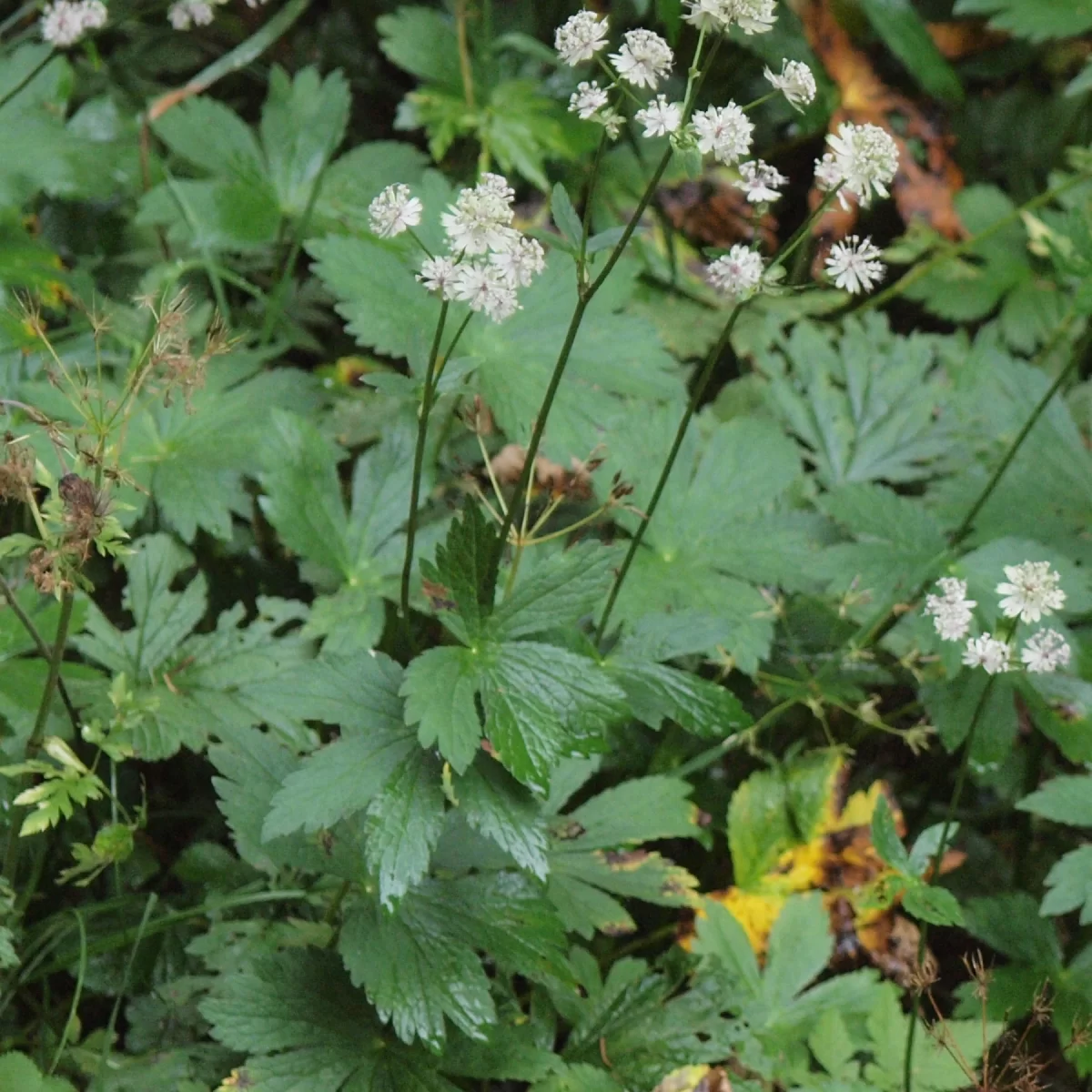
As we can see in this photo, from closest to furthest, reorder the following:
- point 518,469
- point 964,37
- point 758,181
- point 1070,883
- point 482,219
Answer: point 482,219 < point 758,181 < point 1070,883 < point 518,469 < point 964,37

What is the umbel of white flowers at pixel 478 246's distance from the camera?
3.32 ft

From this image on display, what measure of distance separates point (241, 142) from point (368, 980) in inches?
68.7

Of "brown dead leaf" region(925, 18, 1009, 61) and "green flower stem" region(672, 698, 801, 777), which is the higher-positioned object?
"brown dead leaf" region(925, 18, 1009, 61)

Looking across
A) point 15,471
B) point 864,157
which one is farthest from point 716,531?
point 15,471

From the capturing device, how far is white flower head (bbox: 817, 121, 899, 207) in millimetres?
1052

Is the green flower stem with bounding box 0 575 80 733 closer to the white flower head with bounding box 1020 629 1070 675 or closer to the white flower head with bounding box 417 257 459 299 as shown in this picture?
the white flower head with bounding box 417 257 459 299

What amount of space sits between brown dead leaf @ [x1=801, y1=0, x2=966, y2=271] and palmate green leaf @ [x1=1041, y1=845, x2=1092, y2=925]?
1.79 m

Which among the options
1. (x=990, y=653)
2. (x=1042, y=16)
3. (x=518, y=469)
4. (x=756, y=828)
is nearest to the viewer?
(x=990, y=653)

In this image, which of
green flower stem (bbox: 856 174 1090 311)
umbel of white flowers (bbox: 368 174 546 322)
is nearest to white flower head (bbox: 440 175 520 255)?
umbel of white flowers (bbox: 368 174 546 322)

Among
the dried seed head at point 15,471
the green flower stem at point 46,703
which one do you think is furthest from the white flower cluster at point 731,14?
the green flower stem at point 46,703

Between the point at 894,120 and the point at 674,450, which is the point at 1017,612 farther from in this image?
the point at 894,120

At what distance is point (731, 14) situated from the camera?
1025mm

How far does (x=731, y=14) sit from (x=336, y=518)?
3.25ft

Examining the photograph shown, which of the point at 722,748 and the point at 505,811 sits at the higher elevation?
the point at 505,811
